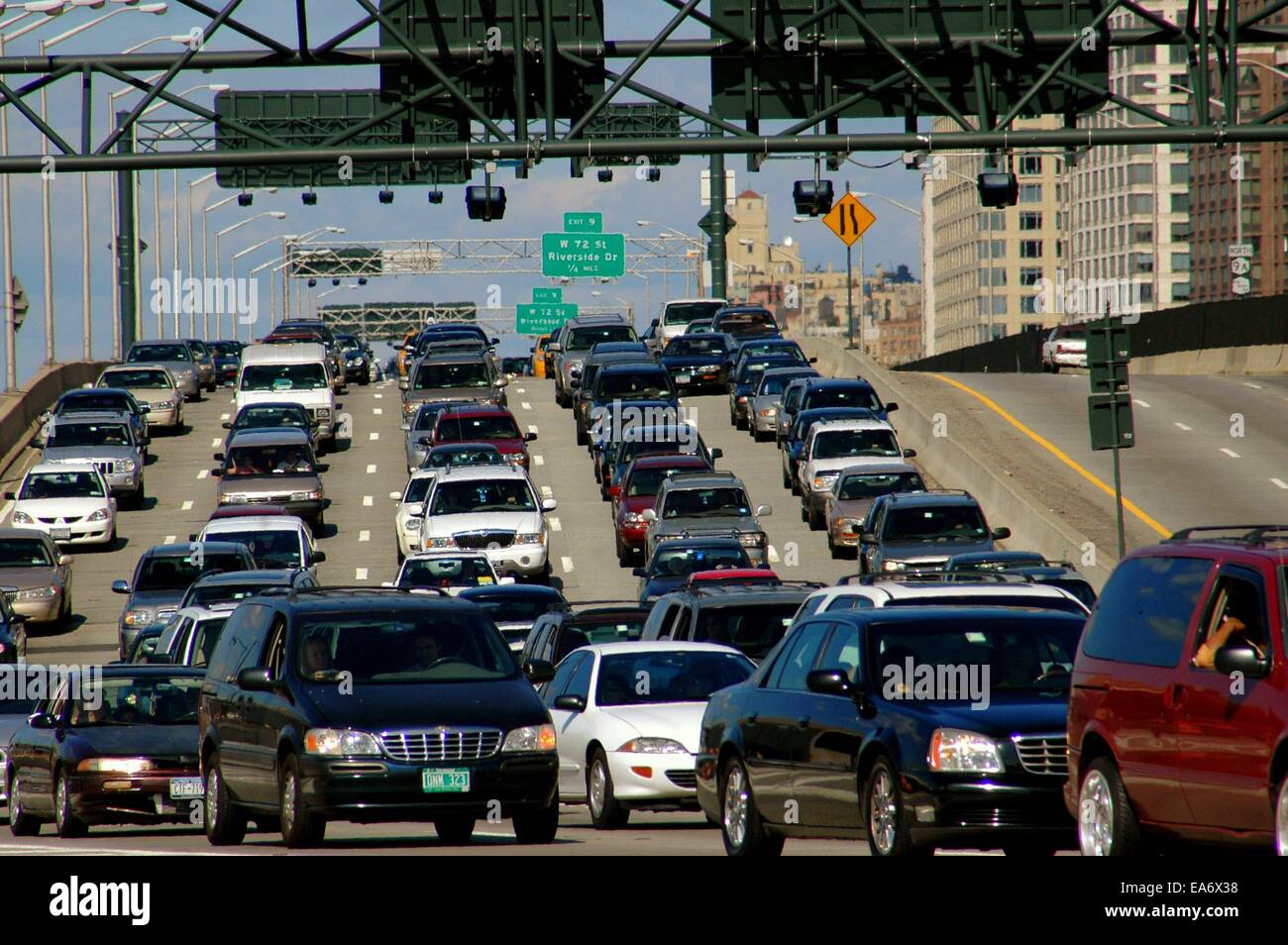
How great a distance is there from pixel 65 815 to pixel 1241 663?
36.8ft

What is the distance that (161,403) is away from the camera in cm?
5788

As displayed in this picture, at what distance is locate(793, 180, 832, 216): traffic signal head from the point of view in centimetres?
3045

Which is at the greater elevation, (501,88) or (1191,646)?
(501,88)

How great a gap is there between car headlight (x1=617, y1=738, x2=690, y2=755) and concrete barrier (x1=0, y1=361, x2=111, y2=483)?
125 feet

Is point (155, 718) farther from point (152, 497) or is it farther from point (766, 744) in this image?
point (152, 497)

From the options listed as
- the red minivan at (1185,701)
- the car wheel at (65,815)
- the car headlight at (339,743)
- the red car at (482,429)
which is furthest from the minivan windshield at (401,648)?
the red car at (482,429)

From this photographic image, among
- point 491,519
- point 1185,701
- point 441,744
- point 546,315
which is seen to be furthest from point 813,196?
point 546,315

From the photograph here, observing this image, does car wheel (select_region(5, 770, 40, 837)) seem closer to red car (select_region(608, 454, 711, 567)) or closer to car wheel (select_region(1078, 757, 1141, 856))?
car wheel (select_region(1078, 757, 1141, 856))

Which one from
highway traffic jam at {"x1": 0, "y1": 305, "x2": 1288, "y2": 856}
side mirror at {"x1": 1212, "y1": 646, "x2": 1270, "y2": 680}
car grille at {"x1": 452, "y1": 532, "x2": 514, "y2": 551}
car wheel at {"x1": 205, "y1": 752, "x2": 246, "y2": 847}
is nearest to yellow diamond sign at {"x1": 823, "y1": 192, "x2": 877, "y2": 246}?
highway traffic jam at {"x1": 0, "y1": 305, "x2": 1288, "y2": 856}

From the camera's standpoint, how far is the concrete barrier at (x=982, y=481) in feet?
121
